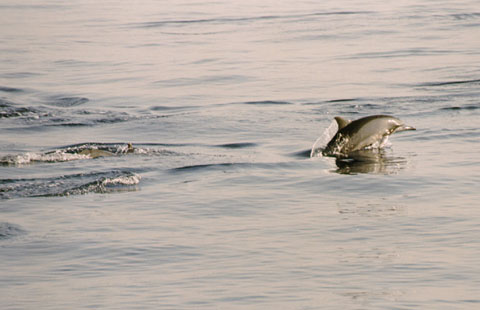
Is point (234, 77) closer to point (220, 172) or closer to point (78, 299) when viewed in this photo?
point (220, 172)

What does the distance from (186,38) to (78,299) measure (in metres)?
28.5

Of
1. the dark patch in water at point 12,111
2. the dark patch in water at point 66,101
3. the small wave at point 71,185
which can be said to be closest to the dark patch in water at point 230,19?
the dark patch in water at point 66,101

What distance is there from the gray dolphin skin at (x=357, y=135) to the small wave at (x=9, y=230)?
208 inches

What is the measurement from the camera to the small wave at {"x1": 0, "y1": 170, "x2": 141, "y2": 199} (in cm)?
1223

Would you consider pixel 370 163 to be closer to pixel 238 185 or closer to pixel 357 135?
pixel 357 135

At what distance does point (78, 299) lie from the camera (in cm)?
827

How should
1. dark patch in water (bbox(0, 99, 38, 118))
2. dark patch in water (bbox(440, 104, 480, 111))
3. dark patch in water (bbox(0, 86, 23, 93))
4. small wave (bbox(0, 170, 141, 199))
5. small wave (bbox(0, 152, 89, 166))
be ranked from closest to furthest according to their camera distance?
small wave (bbox(0, 170, 141, 199))
small wave (bbox(0, 152, 89, 166))
dark patch in water (bbox(440, 104, 480, 111))
dark patch in water (bbox(0, 99, 38, 118))
dark patch in water (bbox(0, 86, 23, 93))

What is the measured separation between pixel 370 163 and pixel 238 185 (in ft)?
7.16

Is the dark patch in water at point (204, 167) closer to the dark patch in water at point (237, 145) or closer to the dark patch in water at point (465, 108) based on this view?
the dark patch in water at point (237, 145)

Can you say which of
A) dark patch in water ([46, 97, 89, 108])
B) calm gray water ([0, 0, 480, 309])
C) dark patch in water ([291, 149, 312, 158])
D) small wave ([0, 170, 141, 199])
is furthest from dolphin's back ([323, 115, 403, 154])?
dark patch in water ([46, 97, 89, 108])

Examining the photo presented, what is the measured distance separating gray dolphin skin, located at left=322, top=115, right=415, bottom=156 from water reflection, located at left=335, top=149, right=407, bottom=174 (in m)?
0.12

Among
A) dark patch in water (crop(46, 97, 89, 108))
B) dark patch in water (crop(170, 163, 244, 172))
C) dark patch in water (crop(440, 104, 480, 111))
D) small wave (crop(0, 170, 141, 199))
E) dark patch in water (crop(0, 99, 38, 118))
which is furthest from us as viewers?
dark patch in water (crop(46, 97, 89, 108))

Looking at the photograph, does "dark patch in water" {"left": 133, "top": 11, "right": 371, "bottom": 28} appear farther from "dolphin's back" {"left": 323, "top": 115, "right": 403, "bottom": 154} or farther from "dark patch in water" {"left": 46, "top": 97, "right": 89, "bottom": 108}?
"dolphin's back" {"left": 323, "top": 115, "right": 403, "bottom": 154}

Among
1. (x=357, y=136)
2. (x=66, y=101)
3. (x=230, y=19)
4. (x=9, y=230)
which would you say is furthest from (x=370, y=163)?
(x=230, y=19)
